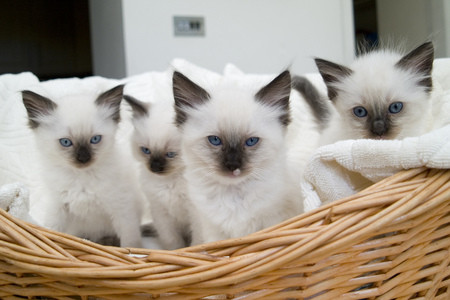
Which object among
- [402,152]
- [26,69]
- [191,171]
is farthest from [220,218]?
[26,69]

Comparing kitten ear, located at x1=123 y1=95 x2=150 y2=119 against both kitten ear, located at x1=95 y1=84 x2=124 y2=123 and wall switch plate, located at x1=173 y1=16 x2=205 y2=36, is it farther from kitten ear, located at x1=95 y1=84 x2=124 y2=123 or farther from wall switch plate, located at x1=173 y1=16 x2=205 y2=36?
wall switch plate, located at x1=173 y1=16 x2=205 y2=36

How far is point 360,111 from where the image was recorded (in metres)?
1.41

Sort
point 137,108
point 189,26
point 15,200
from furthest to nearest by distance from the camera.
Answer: point 189,26 < point 137,108 < point 15,200

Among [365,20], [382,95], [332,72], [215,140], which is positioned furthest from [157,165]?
[365,20]

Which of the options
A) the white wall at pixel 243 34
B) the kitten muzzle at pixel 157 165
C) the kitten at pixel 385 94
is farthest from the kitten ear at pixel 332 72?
the white wall at pixel 243 34

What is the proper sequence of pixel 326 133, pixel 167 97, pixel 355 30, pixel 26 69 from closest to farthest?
pixel 326 133, pixel 167 97, pixel 355 30, pixel 26 69

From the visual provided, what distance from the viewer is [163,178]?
5.49ft

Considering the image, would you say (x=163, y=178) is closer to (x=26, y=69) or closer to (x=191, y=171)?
(x=191, y=171)

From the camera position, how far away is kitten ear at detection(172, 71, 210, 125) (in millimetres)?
1342

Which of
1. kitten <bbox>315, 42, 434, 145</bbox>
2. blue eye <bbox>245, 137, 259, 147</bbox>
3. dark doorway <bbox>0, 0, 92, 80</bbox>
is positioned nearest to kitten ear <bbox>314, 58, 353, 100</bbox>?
kitten <bbox>315, 42, 434, 145</bbox>

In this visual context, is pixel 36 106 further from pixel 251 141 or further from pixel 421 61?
pixel 421 61

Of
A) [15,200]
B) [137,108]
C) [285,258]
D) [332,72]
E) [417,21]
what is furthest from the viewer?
[417,21]

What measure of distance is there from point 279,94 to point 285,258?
2.11ft

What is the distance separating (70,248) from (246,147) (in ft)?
1.89
